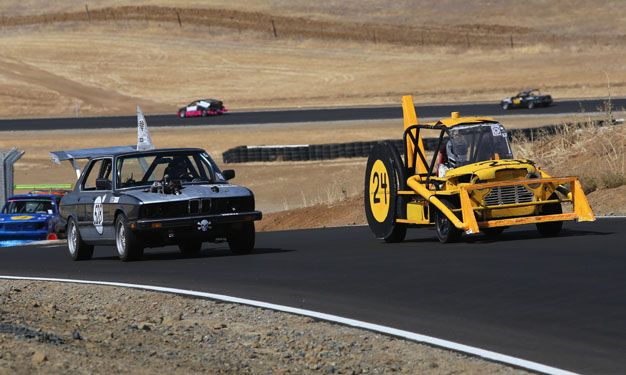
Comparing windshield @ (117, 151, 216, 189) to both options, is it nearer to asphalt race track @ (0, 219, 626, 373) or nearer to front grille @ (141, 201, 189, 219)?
front grille @ (141, 201, 189, 219)

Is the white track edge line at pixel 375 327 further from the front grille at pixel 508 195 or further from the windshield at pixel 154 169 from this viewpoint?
the front grille at pixel 508 195

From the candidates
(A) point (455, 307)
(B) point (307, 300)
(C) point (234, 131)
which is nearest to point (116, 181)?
(B) point (307, 300)

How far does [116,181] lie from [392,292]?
6.84 metres

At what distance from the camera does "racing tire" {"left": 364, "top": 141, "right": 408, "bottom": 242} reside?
18.1 meters

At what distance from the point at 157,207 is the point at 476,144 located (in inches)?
172

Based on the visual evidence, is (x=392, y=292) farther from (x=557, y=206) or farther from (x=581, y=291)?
(x=557, y=206)

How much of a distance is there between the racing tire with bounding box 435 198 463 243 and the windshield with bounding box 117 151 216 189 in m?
3.46

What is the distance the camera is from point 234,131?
58750mm

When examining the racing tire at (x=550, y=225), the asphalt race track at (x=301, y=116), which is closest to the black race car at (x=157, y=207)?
the racing tire at (x=550, y=225)

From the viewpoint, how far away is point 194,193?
18.0m

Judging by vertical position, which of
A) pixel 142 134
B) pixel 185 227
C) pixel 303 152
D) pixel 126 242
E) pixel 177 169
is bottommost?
pixel 126 242

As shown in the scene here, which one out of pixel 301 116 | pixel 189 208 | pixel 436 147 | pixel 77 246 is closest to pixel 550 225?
pixel 436 147

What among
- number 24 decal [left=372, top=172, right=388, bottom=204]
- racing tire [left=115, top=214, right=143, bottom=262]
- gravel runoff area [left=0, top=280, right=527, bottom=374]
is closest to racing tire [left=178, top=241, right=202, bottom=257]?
racing tire [left=115, top=214, right=143, bottom=262]

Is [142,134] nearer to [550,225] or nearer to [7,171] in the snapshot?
[7,171]
